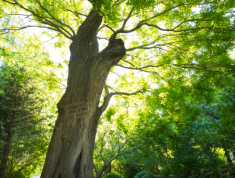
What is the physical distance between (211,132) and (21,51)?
7987 mm

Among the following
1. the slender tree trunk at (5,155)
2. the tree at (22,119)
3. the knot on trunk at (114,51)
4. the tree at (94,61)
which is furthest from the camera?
the tree at (22,119)

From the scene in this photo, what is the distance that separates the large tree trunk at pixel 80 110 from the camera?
105 inches

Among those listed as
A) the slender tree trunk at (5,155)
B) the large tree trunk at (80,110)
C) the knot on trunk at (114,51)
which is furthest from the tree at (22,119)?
the knot on trunk at (114,51)

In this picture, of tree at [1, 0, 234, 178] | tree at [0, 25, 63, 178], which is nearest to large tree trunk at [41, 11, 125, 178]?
tree at [1, 0, 234, 178]

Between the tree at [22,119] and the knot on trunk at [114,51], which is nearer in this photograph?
the knot on trunk at [114,51]

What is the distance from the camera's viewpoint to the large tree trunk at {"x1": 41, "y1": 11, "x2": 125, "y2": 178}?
8.72ft

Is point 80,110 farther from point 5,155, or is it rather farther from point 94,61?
point 5,155

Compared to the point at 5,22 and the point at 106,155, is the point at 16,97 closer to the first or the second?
the point at 5,22

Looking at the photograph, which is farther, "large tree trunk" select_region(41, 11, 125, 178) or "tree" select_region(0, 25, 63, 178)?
"tree" select_region(0, 25, 63, 178)

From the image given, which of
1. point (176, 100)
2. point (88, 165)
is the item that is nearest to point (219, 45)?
point (176, 100)

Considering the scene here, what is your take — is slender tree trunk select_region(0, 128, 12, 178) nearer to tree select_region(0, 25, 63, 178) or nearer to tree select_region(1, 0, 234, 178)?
tree select_region(0, 25, 63, 178)

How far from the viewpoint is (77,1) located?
504cm

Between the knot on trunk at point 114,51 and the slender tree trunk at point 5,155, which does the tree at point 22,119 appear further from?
the knot on trunk at point 114,51

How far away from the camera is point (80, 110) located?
2979mm
